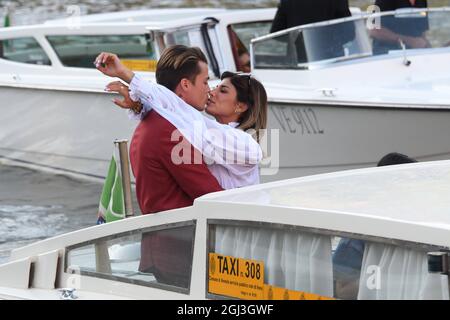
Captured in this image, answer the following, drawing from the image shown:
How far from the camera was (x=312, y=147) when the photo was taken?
9836 mm

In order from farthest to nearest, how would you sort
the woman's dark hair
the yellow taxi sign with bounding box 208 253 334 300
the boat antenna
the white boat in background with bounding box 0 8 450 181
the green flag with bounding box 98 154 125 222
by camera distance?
1. the boat antenna
2. the white boat in background with bounding box 0 8 450 181
3. the green flag with bounding box 98 154 125 222
4. the woman's dark hair
5. the yellow taxi sign with bounding box 208 253 334 300

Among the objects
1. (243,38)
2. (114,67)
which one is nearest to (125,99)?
(114,67)

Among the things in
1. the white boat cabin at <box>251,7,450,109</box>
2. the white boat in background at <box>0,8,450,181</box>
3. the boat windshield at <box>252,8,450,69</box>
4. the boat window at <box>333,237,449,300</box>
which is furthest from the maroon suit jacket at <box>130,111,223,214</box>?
the boat windshield at <box>252,8,450,69</box>

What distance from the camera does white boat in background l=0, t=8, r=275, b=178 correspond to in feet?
35.3

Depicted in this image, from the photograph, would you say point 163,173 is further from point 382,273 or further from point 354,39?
point 354,39

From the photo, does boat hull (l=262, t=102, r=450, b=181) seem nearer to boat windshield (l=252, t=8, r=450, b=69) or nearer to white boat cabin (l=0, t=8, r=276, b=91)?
boat windshield (l=252, t=8, r=450, b=69)

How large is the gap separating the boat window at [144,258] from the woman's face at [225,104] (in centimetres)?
107

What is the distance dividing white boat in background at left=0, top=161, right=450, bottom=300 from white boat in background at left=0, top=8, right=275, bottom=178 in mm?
6508

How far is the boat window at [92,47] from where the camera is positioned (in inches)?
445

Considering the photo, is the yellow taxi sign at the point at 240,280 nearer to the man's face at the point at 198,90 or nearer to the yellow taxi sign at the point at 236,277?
the yellow taxi sign at the point at 236,277

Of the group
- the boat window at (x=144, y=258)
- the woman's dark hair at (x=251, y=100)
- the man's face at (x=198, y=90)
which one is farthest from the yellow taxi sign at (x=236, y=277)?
the woman's dark hair at (x=251, y=100)

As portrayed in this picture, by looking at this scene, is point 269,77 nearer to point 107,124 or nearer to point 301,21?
point 301,21

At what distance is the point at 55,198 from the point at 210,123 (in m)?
6.22
